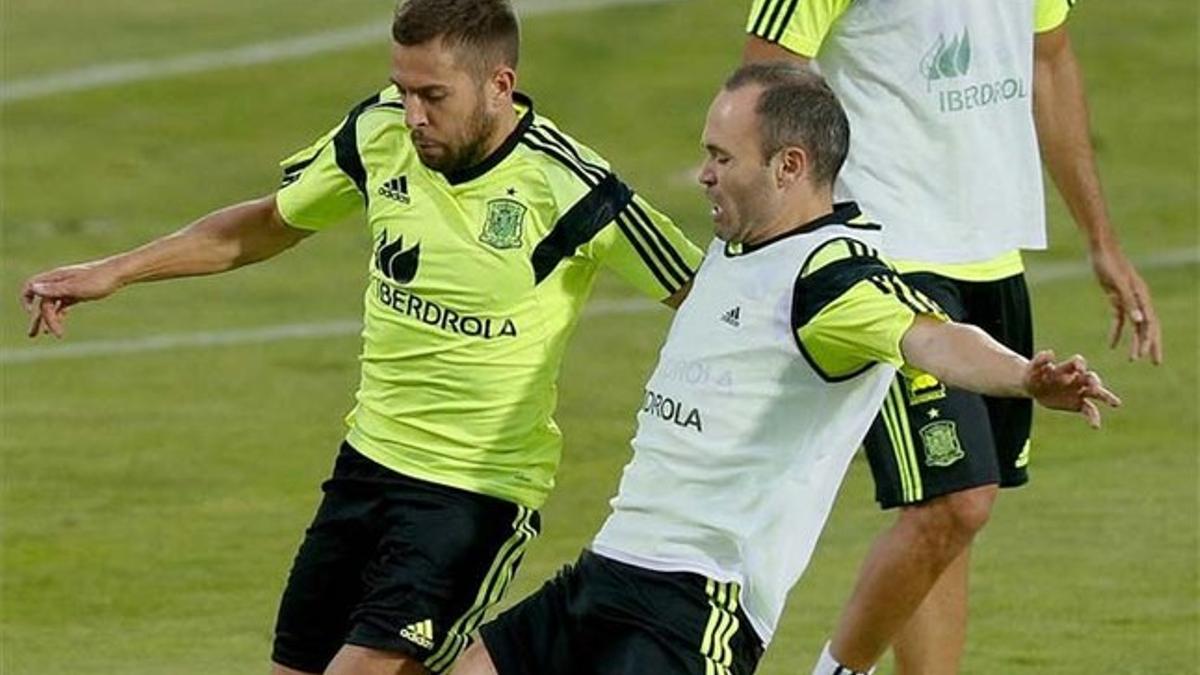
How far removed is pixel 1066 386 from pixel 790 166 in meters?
0.93

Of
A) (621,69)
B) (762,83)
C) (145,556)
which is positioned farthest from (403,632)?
(621,69)

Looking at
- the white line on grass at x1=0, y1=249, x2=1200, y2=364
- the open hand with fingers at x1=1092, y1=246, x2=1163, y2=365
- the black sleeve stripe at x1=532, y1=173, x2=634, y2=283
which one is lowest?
the white line on grass at x1=0, y1=249, x2=1200, y2=364

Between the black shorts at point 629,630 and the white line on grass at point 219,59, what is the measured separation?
18.4 metres

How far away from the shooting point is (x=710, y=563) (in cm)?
655

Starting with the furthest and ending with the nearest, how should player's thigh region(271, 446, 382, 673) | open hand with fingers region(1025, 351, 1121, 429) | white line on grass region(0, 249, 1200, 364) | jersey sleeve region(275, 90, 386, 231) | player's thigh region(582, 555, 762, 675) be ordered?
white line on grass region(0, 249, 1200, 364)
jersey sleeve region(275, 90, 386, 231)
player's thigh region(271, 446, 382, 673)
player's thigh region(582, 555, 762, 675)
open hand with fingers region(1025, 351, 1121, 429)

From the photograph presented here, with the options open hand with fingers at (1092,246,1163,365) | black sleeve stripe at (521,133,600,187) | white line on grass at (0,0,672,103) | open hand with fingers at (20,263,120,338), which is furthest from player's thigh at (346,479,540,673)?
white line on grass at (0,0,672,103)

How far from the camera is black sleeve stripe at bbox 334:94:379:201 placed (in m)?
7.65

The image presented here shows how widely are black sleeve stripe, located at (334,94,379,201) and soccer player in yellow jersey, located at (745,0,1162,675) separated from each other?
3.36ft

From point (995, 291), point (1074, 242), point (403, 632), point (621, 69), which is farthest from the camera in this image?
point (621, 69)

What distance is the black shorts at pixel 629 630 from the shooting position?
6.50m

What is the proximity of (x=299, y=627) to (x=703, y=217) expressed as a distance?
1299 centimetres

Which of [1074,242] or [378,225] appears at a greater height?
→ [378,225]

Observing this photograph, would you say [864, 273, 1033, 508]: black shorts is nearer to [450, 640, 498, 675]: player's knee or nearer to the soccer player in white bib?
the soccer player in white bib

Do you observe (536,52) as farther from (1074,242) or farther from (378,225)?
(378,225)
